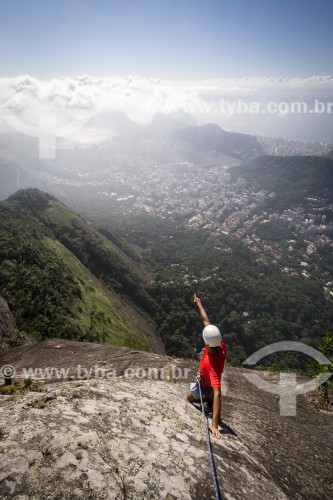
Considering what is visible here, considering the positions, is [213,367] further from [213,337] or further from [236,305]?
[236,305]

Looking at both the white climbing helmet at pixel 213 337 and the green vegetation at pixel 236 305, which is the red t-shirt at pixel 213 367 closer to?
the white climbing helmet at pixel 213 337

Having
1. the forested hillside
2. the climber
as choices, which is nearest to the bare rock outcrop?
the climber

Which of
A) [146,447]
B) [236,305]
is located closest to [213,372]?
[146,447]

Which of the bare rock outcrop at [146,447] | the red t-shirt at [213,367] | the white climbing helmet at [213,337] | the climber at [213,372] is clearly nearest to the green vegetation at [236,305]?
the bare rock outcrop at [146,447]

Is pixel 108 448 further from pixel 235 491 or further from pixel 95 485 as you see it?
pixel 235 491

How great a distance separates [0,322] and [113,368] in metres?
11.8

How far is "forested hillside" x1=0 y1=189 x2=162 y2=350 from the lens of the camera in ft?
155

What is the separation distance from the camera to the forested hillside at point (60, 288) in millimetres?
47094

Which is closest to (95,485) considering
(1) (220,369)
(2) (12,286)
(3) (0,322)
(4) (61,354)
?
(1) (220,369)

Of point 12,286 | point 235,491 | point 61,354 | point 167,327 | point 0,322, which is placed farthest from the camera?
point 167,327

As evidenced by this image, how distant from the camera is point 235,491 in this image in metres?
5.18

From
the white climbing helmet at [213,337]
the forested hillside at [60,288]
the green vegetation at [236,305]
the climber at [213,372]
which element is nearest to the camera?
the climber at [213,372]

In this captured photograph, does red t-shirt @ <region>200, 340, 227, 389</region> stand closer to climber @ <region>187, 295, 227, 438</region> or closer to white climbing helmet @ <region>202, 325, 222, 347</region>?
climber @ <region>187, 295, 227, 438</region>

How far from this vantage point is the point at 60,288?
61188 mm
